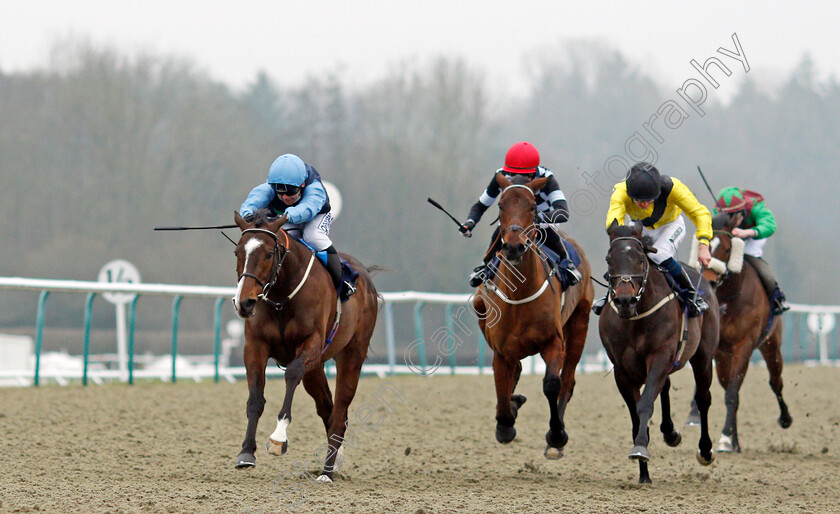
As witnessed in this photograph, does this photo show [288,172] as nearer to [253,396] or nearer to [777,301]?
[253,396]

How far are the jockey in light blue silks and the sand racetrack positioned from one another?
154cm

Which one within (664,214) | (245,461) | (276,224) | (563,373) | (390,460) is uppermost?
(664,214)

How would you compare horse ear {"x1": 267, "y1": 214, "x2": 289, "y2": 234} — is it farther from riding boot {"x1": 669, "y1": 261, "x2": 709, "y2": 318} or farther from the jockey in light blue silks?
riding boot {"x1": 669, "y1": 261, "x2": 709, "y2": 318}

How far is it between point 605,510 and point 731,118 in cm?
4456

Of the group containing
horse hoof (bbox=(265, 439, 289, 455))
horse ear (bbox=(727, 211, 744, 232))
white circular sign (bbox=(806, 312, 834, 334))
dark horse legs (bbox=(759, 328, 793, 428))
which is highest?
horse ear (bbox=(727, 211, 744, 232))

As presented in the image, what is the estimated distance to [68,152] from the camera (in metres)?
29.7

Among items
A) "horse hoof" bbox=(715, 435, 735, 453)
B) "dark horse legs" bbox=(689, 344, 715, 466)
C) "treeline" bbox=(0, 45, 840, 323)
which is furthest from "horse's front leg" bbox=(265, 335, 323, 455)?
"treeline" bbox=(0, 45, 840, 323)

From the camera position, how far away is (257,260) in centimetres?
570

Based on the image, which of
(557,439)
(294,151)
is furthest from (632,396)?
(294,151)

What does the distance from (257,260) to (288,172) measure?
0.93m

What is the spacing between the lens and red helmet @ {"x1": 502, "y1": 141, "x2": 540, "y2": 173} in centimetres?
705

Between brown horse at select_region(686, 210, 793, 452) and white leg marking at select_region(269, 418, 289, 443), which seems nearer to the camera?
white leg marking at select_region(269, 418, 289, 443)

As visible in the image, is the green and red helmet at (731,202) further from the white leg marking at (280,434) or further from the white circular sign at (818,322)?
the white circular sign at (818,322)

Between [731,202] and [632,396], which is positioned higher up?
[731,202]
